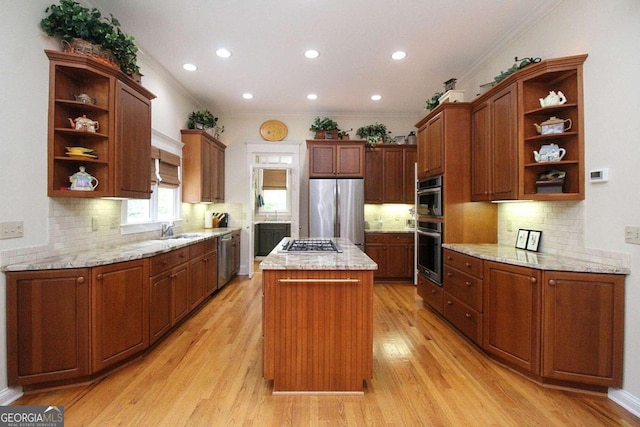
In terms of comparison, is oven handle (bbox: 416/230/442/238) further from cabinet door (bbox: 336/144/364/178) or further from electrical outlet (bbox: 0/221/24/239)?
electrical outlet (bbox: 0/221/24/239)

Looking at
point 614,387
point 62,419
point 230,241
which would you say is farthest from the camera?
point 230,241

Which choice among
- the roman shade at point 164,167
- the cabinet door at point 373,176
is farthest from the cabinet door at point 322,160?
→ the roman shade at point 164,167

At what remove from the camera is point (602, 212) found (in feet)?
7.21

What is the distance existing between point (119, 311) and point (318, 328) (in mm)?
1582

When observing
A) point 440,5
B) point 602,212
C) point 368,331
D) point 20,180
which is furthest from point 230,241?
point 602,212

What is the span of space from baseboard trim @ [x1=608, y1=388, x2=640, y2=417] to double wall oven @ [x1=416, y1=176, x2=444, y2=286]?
5.24 ft

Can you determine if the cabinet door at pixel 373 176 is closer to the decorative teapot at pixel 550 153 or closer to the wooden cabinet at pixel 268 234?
the wooden cabinet at pixel 268 234

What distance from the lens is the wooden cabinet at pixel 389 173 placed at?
5.48 m

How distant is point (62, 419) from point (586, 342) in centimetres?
349

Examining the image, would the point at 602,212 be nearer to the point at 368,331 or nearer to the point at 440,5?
the point at 368,331

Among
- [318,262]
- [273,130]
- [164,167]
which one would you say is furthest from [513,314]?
[273,130]

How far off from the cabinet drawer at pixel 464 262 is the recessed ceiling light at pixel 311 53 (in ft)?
8.86

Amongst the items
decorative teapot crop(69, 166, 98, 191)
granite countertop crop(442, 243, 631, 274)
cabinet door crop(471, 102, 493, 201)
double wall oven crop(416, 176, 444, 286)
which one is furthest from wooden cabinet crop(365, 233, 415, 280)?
decorative teapot crop(69, 166, 98, 191)

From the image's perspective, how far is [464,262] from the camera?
2.93m
